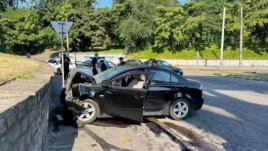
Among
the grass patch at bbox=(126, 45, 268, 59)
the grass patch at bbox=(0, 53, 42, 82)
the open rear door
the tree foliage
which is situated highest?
the tree foliage

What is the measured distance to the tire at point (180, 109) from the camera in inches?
281

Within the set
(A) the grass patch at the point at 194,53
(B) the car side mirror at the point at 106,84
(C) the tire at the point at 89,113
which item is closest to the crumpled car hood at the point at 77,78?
(B) the car side mirror at the point at 106,84

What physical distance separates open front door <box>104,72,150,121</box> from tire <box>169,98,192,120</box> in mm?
1292

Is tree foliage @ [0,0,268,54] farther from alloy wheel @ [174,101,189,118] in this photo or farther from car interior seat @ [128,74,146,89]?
car interior seat @ [128,74,146,89]

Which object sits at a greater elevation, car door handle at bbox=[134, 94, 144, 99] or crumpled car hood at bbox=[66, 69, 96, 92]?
crumpled car hood at bbox=[66, 69, 96, 92]

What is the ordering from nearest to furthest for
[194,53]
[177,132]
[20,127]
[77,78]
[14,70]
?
[20,127] → [14,70] → [177,132] → [77,78] → [194,53]

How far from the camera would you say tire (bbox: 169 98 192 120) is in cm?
712

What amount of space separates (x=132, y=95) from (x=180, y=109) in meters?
1.78

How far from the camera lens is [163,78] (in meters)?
7.23

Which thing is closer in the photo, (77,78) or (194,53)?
(77,78)

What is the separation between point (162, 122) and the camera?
6.89m

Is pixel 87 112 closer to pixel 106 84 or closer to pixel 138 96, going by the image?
pixel 106 84

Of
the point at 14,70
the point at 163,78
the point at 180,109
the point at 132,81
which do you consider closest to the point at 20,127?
the point at 14,70

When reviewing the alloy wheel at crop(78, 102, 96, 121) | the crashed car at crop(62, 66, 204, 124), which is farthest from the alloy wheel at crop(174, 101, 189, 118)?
the alloy wheel at crop(78, 102, 96, 121)
